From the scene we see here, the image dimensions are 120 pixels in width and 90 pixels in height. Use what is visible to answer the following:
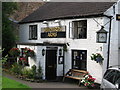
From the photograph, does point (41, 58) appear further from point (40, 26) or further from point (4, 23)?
point (4, 23)

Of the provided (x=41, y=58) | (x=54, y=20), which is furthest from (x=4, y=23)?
(x=41, y=58)

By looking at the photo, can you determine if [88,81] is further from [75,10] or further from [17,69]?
[17,69]

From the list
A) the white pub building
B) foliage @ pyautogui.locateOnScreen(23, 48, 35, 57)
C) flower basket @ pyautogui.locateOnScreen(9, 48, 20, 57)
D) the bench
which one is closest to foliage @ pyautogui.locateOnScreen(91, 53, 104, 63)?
the white pub building

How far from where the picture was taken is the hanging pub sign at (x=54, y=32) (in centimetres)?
1802

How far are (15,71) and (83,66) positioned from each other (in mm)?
5510

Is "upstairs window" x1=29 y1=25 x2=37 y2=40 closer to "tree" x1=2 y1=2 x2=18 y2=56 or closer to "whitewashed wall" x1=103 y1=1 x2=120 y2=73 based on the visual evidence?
"tree" x1=2 y1=2 x2=18 y2=56

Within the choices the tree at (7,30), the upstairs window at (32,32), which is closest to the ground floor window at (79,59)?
the upstairs window at (32,32)

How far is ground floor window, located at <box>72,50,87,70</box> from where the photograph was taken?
16.5m

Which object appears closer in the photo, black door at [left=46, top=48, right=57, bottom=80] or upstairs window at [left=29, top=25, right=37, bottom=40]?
black door at [left=46, top=48, right=57, bottom=80]

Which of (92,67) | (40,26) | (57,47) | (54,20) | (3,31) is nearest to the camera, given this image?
(92,67)

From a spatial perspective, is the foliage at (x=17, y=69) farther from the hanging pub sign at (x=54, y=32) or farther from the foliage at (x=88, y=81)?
the foliage at (x=88, y=81)

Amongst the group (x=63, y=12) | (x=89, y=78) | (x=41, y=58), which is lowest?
(x=89, y=78)

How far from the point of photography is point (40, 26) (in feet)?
66.7

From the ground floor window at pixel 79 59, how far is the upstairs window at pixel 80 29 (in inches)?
44.9
